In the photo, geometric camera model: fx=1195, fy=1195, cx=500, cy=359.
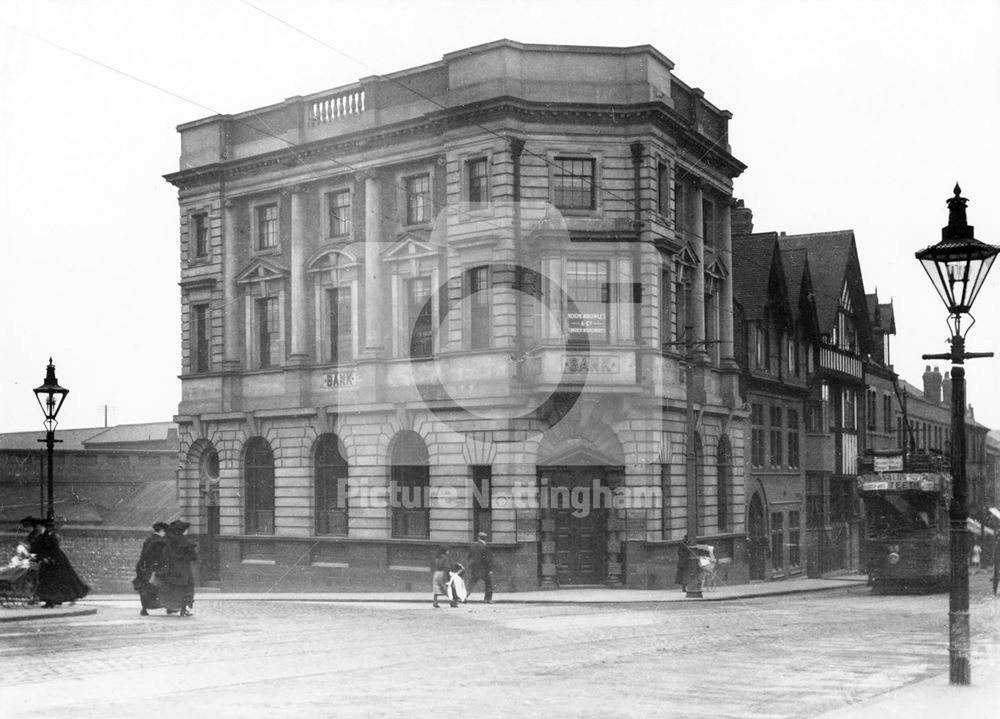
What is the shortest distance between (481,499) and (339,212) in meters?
9.76

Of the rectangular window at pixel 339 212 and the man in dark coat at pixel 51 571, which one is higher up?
the rectangular window at pixel 339 212

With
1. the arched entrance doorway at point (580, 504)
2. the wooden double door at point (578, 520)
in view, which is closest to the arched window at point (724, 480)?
the arched entrance doorway at point (580, 504)

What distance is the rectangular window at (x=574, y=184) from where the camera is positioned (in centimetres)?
3061

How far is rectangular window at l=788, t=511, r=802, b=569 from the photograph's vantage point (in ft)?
139

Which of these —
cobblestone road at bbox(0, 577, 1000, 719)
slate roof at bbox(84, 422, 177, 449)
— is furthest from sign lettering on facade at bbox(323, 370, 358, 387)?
slate roof at bbox(84, 422, 177, 449)

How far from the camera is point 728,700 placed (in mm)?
11773

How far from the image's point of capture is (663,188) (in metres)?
31.7

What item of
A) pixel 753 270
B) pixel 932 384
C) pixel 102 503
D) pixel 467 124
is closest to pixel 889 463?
pixel 753 270

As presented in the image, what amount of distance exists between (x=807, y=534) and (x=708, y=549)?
16116mm

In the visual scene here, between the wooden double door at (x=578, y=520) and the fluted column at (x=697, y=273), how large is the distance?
19.5ft

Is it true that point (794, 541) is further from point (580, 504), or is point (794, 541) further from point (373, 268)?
point (373, 268)

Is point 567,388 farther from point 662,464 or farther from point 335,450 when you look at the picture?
point 335,450

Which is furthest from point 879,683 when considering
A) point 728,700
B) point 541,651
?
point 541,651

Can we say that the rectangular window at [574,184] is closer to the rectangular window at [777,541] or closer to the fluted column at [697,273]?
the fluted column at [697,273]
